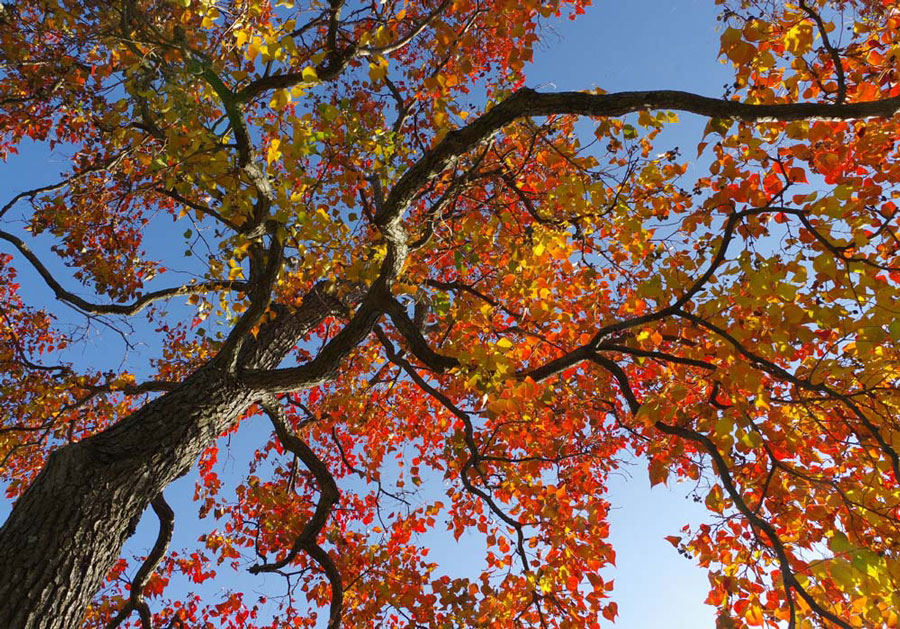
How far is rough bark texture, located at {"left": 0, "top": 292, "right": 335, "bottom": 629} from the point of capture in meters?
3.23

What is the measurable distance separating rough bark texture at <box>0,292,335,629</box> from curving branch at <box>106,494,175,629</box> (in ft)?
4.99

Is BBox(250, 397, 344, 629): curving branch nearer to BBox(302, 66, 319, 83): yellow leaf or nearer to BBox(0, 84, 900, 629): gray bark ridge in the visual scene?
BBox(0, 84, 900, 629): gray bark ridge

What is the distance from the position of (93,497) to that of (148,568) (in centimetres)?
259

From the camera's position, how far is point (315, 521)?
6020 mm

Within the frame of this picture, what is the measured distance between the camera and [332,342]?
17.1 feet

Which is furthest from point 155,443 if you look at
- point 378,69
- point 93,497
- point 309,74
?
point 378,69

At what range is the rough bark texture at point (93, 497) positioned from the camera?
3.23 metres

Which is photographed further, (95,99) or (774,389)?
A: (95,99)

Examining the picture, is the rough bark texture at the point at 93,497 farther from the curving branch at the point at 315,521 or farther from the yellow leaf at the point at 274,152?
the yellow leaf at the point at 274,152

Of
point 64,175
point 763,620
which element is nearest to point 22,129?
point 64,175

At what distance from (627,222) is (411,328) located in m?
2.93

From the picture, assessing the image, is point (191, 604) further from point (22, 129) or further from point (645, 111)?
point (645, 111)

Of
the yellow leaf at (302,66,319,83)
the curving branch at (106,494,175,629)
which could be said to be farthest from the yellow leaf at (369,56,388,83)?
the curving branch at (106,494,175,629)

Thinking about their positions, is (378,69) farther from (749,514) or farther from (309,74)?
(749,514)
